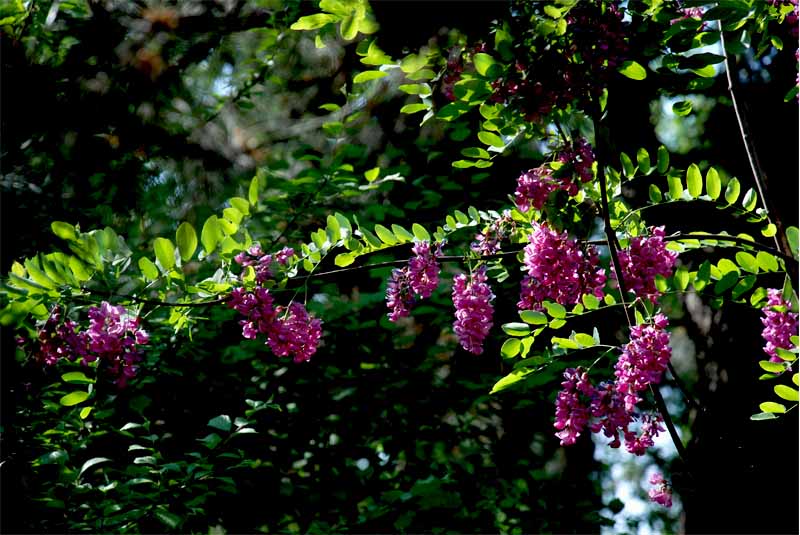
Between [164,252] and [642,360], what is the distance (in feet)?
3.58

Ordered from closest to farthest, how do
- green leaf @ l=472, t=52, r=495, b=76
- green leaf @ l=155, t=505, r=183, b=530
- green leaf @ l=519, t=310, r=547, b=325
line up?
1. green leaf @ l=472, t=52, r=495, b=76
2. green leaf @ l=519, t=310, r=547, b=325
3. green leaf @ l=155, t=505, r=183, b=530

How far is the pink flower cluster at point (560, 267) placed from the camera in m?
1.63

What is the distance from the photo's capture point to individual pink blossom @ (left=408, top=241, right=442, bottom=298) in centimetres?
187

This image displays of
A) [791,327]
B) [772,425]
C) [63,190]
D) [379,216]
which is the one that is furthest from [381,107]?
[791,327]

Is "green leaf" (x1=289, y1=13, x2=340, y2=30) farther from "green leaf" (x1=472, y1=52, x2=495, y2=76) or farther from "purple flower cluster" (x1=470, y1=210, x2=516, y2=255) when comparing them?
"purple flower cluster" (x1=470, y1=210, x2=516, y2=255)

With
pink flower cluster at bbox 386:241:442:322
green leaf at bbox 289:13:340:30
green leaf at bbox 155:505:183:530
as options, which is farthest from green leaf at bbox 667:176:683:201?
green leaf at bbox 155:505:183:530

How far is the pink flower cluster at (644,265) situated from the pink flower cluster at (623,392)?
0.31ft

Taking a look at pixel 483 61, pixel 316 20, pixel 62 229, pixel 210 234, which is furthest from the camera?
pixel 210 234

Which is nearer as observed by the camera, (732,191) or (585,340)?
(585,340)

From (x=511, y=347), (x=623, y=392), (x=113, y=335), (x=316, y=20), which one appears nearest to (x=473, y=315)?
(x=511, y=347)

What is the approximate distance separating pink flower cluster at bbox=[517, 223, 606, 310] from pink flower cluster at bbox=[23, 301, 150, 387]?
1.01 m

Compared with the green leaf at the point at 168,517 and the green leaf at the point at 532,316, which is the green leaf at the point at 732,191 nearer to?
the green leaf at the point at 532,316

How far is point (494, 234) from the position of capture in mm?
1968

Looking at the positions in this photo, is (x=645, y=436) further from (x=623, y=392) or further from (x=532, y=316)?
(x=532, y=316)
